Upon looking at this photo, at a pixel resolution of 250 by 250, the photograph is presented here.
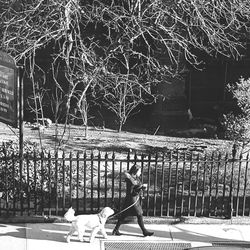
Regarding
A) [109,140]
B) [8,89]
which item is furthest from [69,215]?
[109,140]

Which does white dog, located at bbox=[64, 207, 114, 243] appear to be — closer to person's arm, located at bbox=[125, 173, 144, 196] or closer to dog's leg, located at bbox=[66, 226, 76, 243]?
dog's leg, located at bbox=[66, 226, 76, 243]

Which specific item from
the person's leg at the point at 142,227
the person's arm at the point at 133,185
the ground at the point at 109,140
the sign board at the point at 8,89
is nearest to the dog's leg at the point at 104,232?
the person's leg at the point at 142,227

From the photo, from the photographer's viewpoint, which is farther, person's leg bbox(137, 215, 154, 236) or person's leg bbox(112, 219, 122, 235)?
person's leg bbox(112, 219, 122, 235)

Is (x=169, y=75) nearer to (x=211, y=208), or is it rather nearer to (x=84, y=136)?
(x=84, y=136)

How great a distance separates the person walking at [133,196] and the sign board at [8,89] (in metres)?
2.17

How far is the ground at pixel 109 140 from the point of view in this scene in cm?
1320

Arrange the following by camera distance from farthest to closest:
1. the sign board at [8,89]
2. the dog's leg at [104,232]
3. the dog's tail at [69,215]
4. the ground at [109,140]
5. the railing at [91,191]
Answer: the ground at [109,140] < the railing at [91,191] < the sign board at [8,89] < the dog's leg at [104,232] < the dog's tail at [69,215]

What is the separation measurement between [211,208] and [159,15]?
5125 mm

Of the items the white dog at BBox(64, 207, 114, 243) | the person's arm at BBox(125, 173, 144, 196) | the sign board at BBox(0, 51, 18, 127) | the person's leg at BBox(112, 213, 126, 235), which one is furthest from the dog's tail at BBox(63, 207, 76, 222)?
the sign board at BBox(0, 51, 18, 127)

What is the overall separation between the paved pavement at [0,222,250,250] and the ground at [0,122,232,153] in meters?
3.57

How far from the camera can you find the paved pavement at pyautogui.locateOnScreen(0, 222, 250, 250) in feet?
28.3

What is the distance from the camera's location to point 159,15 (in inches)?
512

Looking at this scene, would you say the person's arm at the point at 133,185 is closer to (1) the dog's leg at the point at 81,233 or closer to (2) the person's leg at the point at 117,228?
(2) the person's leg at the point at 117,228

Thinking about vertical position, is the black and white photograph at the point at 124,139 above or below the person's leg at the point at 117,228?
above
